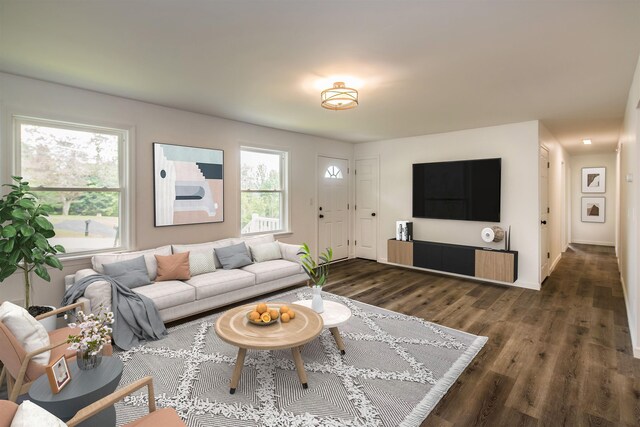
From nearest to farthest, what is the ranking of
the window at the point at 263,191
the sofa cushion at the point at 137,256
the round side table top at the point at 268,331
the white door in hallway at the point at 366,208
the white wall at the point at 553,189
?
the round side table top at the point at 268,331 < the sofa cushion at the point at 137,256 < the window at the point at 263,191 < the white wall at the point at 553,189 < the white door in hallway at the point at 366,208

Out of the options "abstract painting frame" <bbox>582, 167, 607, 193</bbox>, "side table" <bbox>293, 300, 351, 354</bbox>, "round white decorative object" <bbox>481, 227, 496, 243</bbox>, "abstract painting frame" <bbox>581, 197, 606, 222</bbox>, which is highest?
"abstract painting frame" <bbox>582, 167, 607, 193</bbox>

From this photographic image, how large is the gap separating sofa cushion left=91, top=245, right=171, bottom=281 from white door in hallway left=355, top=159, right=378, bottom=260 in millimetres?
4112

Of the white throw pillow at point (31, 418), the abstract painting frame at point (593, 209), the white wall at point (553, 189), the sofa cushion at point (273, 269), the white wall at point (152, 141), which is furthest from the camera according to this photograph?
the abstract painting frame at point (593, 209)

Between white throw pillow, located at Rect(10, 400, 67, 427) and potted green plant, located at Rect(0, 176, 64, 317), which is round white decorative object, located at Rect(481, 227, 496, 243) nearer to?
white throw pillow, located at Rect(10, 400, 67, 427)

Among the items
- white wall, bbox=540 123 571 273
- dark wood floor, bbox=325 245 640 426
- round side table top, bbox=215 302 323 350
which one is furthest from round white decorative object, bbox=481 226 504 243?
round side table top, bbox=215 302 323 350

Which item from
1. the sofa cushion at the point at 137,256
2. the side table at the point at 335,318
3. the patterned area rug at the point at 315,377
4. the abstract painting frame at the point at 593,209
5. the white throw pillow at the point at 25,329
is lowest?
the patterned area rug at the point at 315,377

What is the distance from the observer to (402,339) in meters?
3.17

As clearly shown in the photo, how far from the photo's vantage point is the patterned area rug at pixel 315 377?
6.89ft

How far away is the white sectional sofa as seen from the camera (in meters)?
3.30

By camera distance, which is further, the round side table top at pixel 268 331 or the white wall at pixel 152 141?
the white wall at pixel 152 141

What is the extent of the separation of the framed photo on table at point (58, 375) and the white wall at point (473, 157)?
5.51 meters

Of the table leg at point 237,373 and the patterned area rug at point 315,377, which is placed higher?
the table leg at point 237,373

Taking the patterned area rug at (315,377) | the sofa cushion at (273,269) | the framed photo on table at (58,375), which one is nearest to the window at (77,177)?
the patterned area rug at (315,377)

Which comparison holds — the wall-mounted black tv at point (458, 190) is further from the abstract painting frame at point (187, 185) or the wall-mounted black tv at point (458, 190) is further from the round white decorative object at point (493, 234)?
the abstract painting frame at point (187, 185)
